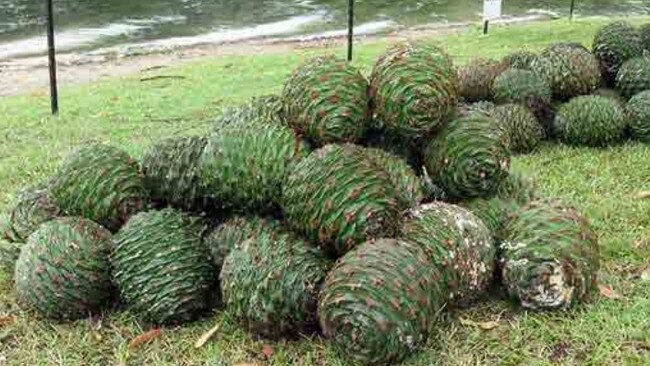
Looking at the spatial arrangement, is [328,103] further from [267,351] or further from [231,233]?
[267,351]

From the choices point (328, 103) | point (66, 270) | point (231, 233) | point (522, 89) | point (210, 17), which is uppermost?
point (328, 103)

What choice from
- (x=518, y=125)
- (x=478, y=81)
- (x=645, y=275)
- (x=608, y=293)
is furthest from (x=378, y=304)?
(x=478, y=81)

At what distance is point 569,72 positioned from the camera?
567 centimetres

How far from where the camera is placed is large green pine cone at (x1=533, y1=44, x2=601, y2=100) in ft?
18.6

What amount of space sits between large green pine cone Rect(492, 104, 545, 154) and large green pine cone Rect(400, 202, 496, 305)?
253cm

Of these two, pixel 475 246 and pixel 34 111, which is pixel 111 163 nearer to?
pixel 475 246

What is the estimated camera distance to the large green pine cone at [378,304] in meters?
2.65

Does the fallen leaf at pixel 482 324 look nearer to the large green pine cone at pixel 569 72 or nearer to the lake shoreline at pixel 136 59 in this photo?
the large green pine cone at pixel 569 72

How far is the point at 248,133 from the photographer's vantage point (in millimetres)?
3178

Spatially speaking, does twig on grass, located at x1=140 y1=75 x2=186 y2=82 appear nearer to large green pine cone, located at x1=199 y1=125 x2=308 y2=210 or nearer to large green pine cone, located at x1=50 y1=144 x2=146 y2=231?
large green pine cone, located at x1=50 y1=144 x2=146 y2=231

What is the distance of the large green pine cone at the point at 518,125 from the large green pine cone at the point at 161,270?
3.03 meters

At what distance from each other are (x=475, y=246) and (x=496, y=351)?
1.38 feet

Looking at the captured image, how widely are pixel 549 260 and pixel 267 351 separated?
115 centimetres

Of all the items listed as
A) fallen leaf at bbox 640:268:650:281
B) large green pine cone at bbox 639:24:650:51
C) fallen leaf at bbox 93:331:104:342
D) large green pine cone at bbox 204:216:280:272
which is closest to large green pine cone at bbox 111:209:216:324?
large green pine cone at bbox 204:216:280:272
